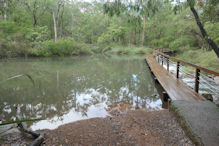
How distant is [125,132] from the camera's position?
298cm

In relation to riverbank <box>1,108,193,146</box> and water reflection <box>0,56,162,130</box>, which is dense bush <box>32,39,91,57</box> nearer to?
water reflection <box>0,56,162,130</box>

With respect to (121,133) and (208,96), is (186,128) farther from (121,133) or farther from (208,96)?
(208,96)

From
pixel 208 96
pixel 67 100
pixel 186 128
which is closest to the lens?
pixel 186 128

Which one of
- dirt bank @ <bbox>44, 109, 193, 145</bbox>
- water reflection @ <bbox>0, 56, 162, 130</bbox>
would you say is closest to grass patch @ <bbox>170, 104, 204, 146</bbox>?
dirt bank @ <bbox>44, 109, 193, 145</bbox>

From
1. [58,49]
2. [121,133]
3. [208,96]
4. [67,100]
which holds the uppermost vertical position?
[58,49]

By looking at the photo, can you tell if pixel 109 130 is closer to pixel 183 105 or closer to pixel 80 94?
pixel 183 105

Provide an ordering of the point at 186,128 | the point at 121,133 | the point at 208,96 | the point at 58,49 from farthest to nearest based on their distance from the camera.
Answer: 1. the point at 58,49
2. the point at 208,96
3. the point at 121,133
4. the point at 186,128

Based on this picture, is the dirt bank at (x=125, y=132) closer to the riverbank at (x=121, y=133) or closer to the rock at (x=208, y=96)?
the riverbank at (x=121, y=133)

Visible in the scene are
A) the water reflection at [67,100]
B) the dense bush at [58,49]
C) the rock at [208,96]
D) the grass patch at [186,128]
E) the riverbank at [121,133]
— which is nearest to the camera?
the grass patch at [186,128]

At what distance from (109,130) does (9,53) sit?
1931cm

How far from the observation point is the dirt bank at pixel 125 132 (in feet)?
8.61

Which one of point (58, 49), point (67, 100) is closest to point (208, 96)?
point (67, 100)

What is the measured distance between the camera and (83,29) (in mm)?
37969

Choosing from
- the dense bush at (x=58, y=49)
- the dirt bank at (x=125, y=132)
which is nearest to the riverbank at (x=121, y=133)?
the dirt bank at (x=125, y=132)
